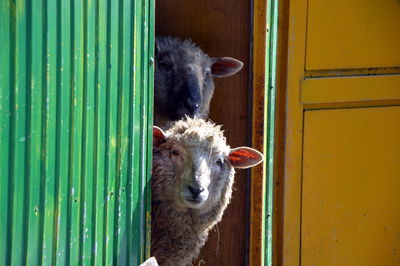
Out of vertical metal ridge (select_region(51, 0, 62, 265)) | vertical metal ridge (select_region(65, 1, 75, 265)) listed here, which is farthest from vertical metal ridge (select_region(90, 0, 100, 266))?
vertical metal ridge (select_region(51, 0, 62, 265))

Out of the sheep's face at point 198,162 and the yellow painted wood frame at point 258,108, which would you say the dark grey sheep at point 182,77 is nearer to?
the yellow painted wood frame at point 258,108

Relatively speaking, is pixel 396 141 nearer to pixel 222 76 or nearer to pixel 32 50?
pixel 222 76

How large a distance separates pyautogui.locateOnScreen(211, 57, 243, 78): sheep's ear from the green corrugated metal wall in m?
1.50

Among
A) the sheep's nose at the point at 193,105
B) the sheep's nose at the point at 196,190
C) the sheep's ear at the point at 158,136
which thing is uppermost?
the sheep's nose at the point at 193,105

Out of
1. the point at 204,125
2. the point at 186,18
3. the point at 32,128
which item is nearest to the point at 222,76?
the point at 186,18

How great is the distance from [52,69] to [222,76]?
253 centimetres

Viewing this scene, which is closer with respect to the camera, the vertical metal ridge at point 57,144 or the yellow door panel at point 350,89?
the vertical metal ridge at point 57,144

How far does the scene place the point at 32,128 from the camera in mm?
3020

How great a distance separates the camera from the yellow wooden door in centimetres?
594

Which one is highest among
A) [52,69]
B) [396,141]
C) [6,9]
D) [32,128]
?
[6,9]

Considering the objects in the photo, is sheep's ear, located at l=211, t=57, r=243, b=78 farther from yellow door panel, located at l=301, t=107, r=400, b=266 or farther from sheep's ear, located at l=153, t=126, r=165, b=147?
sheep's ear, located at l=153, t=126, r=165, b=147

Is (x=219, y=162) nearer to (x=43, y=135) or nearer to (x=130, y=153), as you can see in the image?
(x=130, y=153)

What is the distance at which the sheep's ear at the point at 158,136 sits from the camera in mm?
4625

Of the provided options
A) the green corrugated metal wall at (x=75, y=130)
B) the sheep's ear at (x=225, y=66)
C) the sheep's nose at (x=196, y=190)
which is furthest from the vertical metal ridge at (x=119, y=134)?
the sheep's ear at (x=225, y=66)
